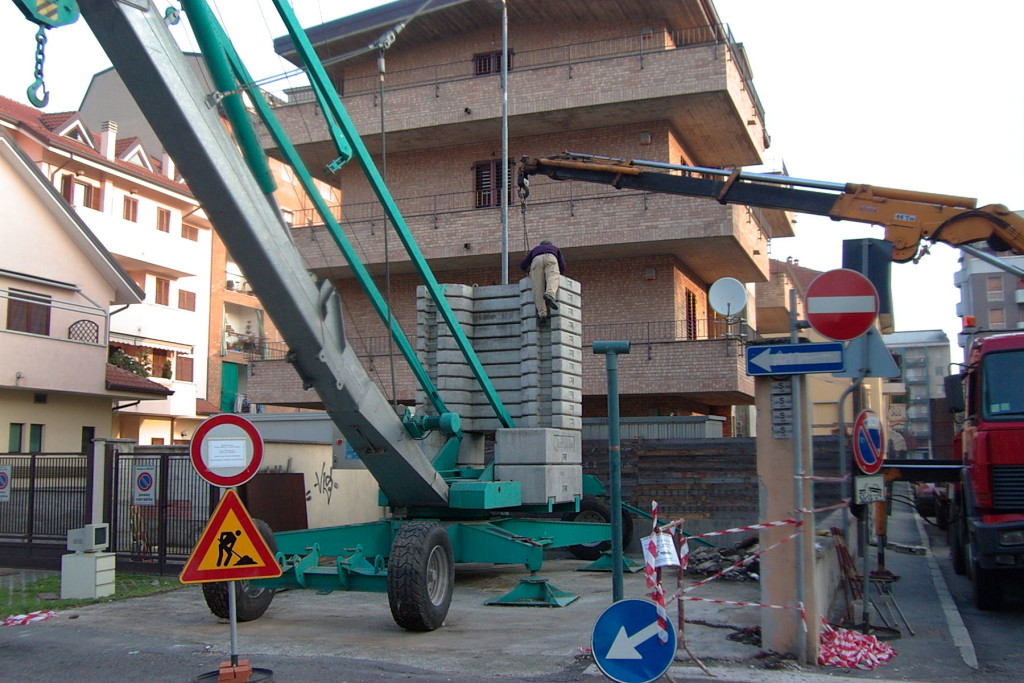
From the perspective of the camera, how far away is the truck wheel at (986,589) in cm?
1102

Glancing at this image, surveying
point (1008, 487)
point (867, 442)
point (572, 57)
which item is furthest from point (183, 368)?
point (867, 442)

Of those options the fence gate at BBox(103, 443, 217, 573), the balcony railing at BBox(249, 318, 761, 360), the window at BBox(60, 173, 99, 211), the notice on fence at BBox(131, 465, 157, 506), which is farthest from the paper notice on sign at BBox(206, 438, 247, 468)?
the window at BBox(60, 173, 99, 211)

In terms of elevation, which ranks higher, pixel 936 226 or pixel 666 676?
pixel 936 226

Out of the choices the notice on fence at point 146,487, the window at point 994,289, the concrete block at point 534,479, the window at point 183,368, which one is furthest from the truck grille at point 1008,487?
the window at point 994,289

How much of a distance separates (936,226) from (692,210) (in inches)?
317

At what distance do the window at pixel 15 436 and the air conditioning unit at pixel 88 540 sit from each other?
15.1 meters

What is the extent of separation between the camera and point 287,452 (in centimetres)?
1684

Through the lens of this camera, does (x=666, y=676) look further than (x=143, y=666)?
No

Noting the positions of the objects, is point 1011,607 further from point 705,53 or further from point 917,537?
point 705,53

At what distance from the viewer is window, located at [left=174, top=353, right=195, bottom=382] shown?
4180cm

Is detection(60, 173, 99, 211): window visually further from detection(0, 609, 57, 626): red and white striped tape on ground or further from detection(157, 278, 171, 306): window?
detection(0, 609, 57, 626): red and white striped tape on ground

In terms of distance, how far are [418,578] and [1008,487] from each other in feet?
21.5

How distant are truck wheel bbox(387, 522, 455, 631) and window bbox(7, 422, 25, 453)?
64.7ft

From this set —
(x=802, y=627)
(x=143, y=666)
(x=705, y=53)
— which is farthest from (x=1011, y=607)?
(x=705, y=53)
